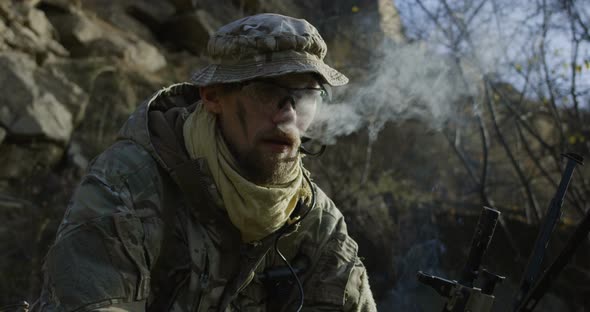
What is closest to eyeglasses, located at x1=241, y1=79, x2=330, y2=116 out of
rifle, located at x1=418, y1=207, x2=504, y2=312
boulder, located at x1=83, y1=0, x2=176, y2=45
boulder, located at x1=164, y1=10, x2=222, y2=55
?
rifle, located at x1=418, y1=207, x2=504, y2=312

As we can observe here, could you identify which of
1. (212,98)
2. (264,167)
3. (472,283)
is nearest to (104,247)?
(264,167)

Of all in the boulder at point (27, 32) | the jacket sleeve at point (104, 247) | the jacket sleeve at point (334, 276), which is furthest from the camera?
the boulder at point (27, 32)

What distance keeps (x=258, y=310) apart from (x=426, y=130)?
718cm

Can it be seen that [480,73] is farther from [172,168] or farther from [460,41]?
[172,168]

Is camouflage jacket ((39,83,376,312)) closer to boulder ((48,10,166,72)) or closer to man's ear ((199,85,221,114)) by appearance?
man's ear ((199,85,221,114))

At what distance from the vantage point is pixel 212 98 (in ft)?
7.75

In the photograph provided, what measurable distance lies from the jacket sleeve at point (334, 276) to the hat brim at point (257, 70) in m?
0.75

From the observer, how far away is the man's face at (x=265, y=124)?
2.25 metres

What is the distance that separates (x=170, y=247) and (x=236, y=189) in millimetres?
357

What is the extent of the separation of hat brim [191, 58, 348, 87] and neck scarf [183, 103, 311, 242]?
0.55ft

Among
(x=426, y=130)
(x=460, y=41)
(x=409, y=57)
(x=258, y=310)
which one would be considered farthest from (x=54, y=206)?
(x=426, y=130)

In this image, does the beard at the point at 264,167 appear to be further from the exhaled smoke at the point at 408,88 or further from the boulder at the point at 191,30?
the boulder at the point at 191,30

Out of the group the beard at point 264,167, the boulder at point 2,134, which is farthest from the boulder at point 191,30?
the beard at point 264,167

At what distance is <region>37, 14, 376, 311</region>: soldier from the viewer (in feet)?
6.74
